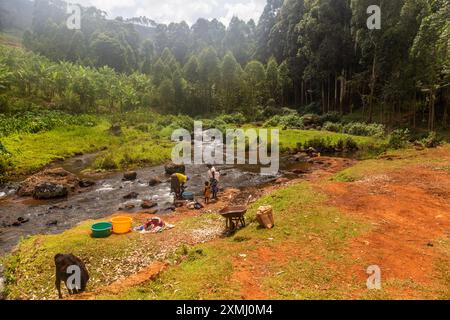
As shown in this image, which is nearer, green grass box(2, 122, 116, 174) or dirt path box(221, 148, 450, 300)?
dirt path box(221, 148, 450, 300)

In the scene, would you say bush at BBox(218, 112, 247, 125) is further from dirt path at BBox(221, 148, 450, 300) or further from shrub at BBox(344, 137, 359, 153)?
dirt path at BBox(221, 148, 450, 300)

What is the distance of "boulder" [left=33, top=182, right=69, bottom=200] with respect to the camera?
23047 mm

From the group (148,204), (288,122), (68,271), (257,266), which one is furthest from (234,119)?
(68,271)

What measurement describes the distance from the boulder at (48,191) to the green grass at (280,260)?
1392 centimetres

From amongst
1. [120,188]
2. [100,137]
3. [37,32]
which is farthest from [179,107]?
[37,32]

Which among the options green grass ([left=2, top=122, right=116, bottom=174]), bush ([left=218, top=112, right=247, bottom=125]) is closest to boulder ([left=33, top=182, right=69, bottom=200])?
green grass ([left=2, top=122, right=116, bottom=174])

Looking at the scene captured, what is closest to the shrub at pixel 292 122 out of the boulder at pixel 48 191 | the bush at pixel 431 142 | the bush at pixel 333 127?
the bush at pixel 333 127

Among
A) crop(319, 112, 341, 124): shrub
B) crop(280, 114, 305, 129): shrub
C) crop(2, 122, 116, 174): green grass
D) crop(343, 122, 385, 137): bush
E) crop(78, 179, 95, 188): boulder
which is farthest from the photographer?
crop(280, 114, 305, 129): shrub

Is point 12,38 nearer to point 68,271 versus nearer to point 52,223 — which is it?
point 52,223

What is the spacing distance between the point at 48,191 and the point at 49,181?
1.14 meters

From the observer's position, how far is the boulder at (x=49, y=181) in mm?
23734

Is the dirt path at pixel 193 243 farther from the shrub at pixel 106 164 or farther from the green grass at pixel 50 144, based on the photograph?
the green grass at pixel 50 144

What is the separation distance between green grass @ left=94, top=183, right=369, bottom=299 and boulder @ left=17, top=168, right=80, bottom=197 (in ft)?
48.6
